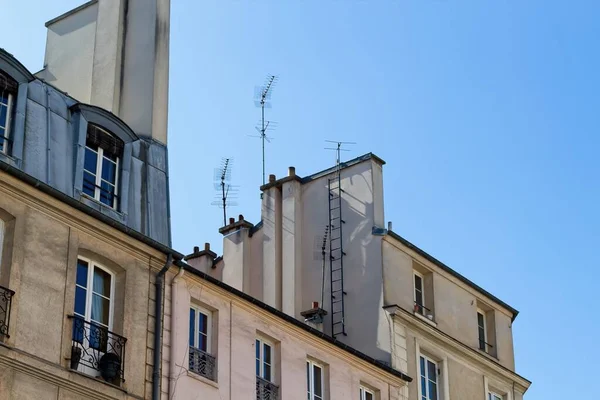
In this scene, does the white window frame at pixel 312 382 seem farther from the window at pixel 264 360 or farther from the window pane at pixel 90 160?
the window pane at pixel 90 160

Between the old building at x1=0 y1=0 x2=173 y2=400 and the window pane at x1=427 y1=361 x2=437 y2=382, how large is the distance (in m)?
9.81

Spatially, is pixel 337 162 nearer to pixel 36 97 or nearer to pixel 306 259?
pixel 306 259

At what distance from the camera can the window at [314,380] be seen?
1098 inches

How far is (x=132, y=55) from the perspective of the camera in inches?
1098

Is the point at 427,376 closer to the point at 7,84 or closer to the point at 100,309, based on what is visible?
the point at 100,309

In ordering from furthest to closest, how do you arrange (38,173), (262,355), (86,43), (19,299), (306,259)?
1. (306,259)
2. (86,43)
3. (262,355)
4. (38,173)
5. (19,299)

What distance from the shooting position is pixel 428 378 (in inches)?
1278

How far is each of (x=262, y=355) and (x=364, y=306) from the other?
614cm

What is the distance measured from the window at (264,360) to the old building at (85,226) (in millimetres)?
3250

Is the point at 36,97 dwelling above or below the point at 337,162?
below

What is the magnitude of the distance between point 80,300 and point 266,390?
17.7 feet

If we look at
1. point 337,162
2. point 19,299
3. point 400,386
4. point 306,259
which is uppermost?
point 337,162

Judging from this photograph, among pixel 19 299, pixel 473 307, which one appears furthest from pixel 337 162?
pixel 19 299

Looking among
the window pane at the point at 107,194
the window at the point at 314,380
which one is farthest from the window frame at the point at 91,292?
the window at the point at 314,380
